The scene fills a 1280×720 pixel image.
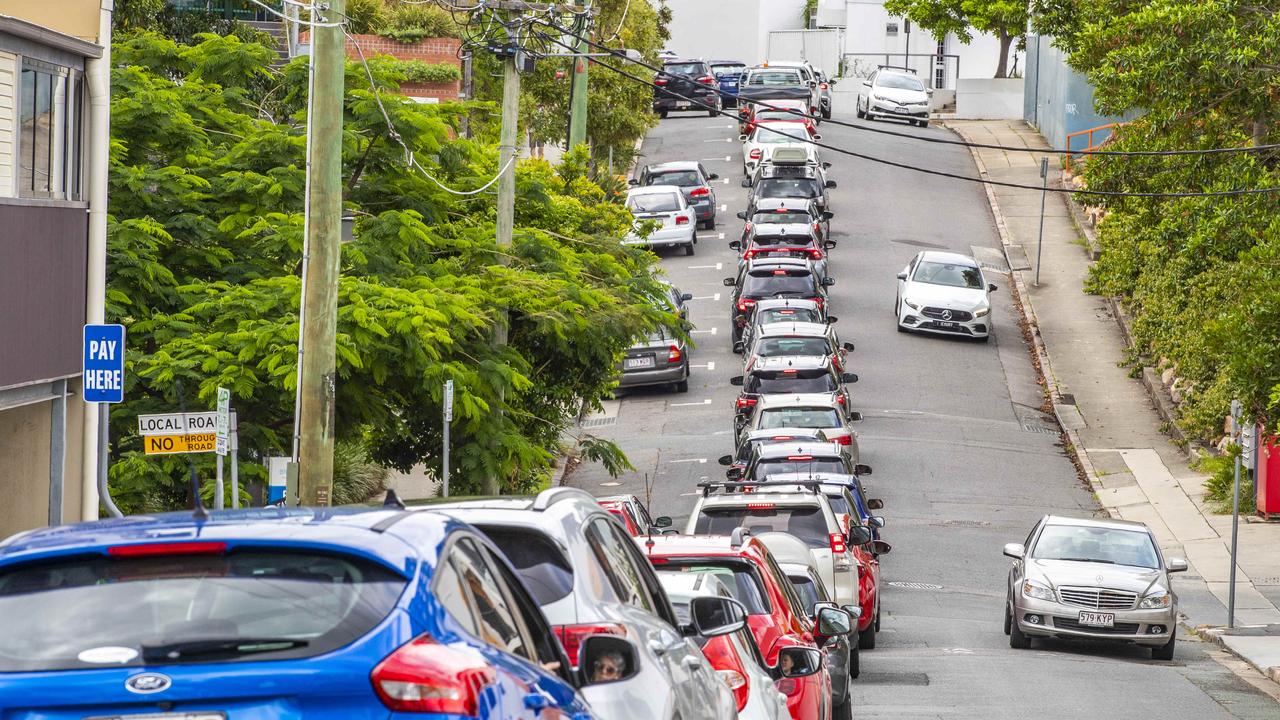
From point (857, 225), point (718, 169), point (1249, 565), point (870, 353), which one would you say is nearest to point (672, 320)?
point (1249, 565)

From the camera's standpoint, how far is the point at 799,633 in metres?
11.4

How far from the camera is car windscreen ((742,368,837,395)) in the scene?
33.2 m

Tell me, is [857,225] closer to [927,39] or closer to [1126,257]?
[1126,257]

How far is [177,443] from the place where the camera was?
49.1 ft

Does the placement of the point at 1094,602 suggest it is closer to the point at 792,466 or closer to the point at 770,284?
the point at 792,466

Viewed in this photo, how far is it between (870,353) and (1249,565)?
14869 millimetres

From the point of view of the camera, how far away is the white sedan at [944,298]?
42656 mm

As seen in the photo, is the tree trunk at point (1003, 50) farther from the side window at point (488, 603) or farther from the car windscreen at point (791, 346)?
the side window at point (488, 603)

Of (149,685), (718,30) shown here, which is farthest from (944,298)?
(718,30)

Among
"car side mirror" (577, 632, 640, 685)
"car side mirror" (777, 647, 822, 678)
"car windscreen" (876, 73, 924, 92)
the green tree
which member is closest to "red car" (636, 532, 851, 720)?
"car side mirror" (777, 647, 822, 678)

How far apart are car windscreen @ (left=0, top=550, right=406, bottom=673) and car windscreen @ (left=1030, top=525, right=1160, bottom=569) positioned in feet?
57.6

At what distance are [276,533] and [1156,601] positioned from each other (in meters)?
17.0

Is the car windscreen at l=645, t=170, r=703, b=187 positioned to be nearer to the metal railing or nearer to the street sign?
the metal railing

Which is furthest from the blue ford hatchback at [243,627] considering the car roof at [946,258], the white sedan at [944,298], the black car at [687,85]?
the black car at [687,85]
